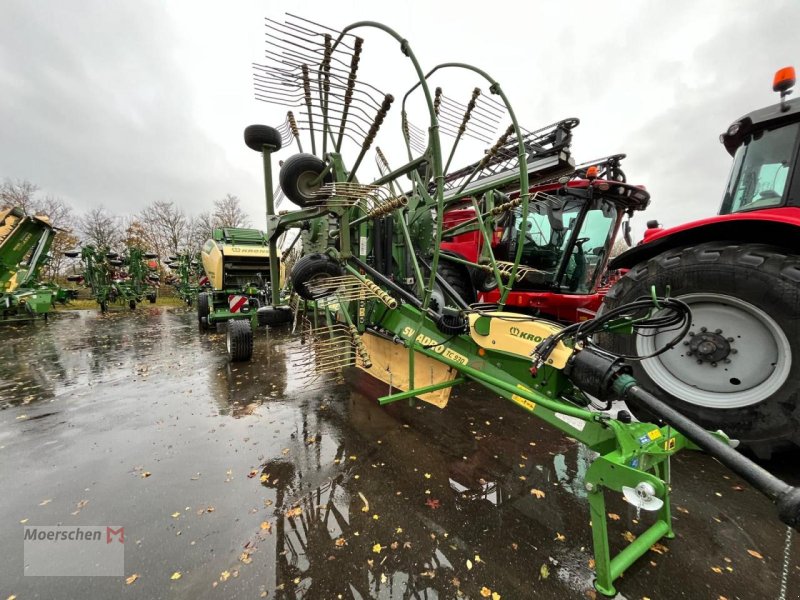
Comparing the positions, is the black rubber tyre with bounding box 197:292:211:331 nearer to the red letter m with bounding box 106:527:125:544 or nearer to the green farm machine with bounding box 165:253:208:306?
the green farm machine with bounding box 165:253:208:306

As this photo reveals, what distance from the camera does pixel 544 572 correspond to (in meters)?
1.87

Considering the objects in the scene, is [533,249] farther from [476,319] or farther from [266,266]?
[266,266]

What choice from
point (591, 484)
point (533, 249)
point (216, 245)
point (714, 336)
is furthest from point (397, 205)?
point (216, 245)

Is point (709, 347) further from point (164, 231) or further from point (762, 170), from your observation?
point (164, 231)

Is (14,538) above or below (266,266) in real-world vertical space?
below

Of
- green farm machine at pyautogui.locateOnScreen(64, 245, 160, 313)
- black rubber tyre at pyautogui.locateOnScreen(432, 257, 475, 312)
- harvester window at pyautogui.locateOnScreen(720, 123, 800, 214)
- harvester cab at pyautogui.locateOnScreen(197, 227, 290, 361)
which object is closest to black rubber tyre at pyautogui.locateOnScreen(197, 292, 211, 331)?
harvester cab at pyautogui.locateOnScreen(197, 227, 290, 361)

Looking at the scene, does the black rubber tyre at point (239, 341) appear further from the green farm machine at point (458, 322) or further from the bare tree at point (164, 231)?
the bare tree at point (164, 231)

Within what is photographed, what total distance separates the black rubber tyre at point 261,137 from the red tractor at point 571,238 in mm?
2550

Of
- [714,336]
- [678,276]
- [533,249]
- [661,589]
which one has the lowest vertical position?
[661,589]

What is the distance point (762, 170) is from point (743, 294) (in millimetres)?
1302

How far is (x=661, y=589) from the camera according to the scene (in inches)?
69.1

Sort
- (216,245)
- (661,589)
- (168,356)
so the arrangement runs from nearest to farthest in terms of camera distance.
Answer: (661,589), (168,356), (216,245)

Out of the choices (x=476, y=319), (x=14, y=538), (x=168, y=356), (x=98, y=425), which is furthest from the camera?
(x=168, y=356)

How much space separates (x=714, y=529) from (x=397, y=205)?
301 centimetres
